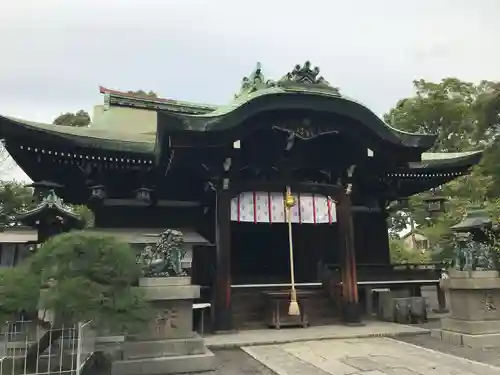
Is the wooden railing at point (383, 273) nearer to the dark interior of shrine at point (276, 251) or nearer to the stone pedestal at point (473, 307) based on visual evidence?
the dark interior of shrine at point (276, 251)

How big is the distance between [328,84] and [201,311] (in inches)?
233

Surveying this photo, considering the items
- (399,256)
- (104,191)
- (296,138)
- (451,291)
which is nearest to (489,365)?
(451,291)

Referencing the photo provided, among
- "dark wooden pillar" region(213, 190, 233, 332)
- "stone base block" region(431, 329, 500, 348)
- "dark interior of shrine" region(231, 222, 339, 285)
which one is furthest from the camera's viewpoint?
"dark interior of shrine" region(231, 222, 339, 285)

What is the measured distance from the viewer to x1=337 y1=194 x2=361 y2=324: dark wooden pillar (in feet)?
31.5

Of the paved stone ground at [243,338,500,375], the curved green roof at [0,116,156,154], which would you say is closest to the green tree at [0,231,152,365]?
the paved stone ground at [243,338,500,375]

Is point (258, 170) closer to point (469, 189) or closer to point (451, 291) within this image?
point (451, 291)

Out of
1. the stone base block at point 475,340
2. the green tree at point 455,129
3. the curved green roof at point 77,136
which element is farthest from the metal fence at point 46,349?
the green tree at point 455,129

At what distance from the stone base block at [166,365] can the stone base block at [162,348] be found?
0.10 metres

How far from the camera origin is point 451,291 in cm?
796

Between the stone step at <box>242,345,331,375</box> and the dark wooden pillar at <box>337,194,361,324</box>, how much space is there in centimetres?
281

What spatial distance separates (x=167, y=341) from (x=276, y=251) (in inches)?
286

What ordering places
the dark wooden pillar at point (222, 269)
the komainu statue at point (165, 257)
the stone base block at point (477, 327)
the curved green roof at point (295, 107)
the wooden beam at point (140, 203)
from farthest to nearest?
the wooden beam at point (140, 203)
the dark wooden pillar at point (222, 269)
the curved green roof at point (295, 107)
the stone base block at point (477, 327)
the komainu statue at point (165, 257)

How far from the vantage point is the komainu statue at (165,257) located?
6.31m

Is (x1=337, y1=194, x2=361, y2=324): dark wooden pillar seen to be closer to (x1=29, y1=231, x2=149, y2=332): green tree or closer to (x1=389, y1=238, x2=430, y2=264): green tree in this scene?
(x1=29, y1=231, x2=149, y2=332): green tree
